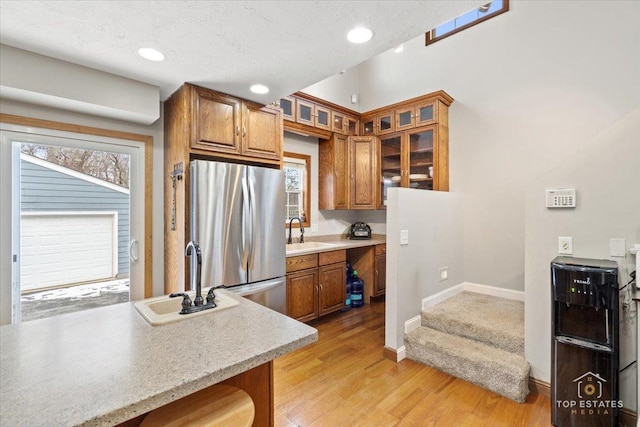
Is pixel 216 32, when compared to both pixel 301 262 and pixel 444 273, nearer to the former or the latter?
pixel 301 262

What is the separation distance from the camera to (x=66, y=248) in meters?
2.33

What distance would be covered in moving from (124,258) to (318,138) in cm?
294

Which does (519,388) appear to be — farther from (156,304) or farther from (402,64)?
(402,64)

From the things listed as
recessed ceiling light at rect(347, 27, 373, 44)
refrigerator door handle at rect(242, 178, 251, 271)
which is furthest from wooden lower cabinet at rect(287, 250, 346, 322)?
recessed ceiling light at rect(347, 27, 373, 44)

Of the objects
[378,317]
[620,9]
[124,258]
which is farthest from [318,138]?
[620,9]

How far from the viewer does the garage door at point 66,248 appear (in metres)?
2.19

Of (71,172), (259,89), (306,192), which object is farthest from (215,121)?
(306,192)

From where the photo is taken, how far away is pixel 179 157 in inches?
99.3

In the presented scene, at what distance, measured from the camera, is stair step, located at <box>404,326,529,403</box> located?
7.11 feet

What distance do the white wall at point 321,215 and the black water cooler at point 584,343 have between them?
2.85 m

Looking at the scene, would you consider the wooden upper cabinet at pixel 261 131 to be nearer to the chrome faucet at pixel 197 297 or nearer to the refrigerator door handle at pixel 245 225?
the refrigerator door handle at pixel 245 225

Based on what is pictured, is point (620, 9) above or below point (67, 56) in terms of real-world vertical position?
above

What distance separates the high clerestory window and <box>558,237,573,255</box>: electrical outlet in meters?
2.68

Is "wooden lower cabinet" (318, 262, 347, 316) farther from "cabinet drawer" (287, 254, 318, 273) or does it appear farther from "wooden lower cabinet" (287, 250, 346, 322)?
"cabinet drawer" (287, 254, 318, 273)
